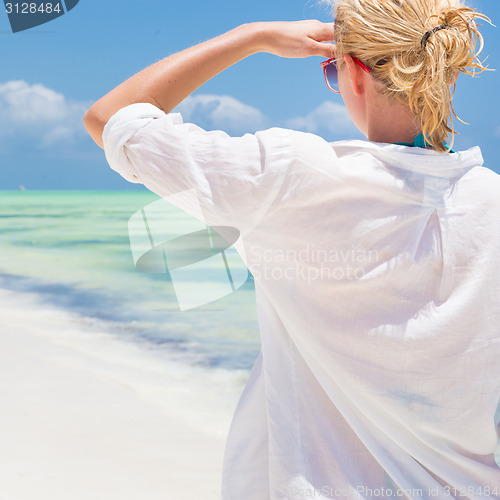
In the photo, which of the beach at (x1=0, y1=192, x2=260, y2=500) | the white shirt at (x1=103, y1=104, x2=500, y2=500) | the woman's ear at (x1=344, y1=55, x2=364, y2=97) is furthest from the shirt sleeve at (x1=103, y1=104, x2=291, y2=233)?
the beach at (x1=0, y1=192, x2=260, y2=500)

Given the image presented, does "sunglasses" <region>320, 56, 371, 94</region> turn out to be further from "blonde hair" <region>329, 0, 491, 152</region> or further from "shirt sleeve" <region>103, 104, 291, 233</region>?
"shirt sleeve" <region>103, 104, 291, 233</region>

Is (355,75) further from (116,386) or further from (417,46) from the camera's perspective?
(116,386)

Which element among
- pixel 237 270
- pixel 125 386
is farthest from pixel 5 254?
pixel 237 270

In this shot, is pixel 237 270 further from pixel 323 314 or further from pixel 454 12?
pixel 454 12

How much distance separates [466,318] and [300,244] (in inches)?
10.1

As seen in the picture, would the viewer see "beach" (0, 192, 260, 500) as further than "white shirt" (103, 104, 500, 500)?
Yes

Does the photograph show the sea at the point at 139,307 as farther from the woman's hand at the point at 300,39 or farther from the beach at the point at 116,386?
the woman's hand at the point at 300,39

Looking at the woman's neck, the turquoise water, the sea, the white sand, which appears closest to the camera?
the woman's neck

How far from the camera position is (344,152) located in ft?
2.66

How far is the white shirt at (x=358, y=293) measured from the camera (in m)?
0.77

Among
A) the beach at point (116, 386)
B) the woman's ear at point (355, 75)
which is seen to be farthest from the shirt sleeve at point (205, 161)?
the beach at point (116, 386)

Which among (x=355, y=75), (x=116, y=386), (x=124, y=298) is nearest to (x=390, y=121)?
(x=355, y=75)

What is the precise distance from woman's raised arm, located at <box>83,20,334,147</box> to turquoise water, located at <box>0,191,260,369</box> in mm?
550

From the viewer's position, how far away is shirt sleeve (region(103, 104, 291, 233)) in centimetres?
75
